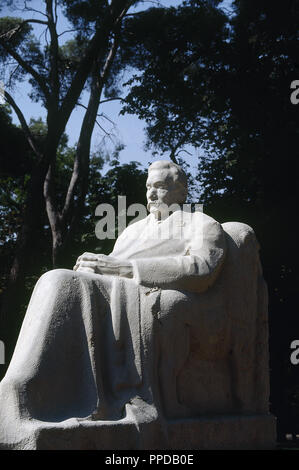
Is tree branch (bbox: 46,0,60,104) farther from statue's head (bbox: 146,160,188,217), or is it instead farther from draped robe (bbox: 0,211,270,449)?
draped robe (bbox: 0,211,270,449)

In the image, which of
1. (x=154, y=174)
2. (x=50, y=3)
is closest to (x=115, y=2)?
(x=50, y=3)

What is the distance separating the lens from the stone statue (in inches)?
176

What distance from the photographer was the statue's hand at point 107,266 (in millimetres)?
5246

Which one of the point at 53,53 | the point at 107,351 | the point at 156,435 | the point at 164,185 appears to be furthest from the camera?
the point at 53,53

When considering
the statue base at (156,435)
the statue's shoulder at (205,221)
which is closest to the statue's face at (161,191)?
the statue's shoulder at (205,221)

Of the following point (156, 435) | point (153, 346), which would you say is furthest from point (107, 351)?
point (156, 435)

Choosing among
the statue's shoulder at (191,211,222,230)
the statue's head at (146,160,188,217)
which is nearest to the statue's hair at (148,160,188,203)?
the statue's head at (146,160,188,217)

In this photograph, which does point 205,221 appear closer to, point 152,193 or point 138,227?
point 152,193

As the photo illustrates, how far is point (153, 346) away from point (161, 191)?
4.90ft

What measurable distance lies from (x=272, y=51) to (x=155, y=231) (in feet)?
29.3

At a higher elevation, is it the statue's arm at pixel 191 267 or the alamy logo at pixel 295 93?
the alamy logo at pixel 295 93

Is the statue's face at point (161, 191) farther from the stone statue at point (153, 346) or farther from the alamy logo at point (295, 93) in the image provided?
the alamy logo at point (295, 93)

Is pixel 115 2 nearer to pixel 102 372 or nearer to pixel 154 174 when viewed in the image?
pixel 154 174

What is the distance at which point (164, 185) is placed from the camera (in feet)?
19.4
